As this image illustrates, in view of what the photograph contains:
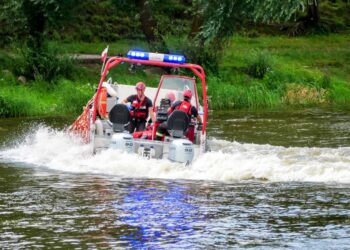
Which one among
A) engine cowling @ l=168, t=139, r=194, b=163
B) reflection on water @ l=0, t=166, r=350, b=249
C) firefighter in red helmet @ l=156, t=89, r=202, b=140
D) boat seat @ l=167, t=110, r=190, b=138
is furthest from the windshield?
reflection on water @ l=0, t=166, r=350, b=249

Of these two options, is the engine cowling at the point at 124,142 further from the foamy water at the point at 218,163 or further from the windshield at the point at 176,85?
the windshield at the point at 176,85

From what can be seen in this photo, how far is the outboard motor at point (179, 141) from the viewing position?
19812 millimetres

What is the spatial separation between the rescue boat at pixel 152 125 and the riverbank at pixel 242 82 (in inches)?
383

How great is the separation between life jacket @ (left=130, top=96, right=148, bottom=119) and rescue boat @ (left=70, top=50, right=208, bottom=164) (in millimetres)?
301

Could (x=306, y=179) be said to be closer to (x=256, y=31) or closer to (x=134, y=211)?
(x=134, y=211)

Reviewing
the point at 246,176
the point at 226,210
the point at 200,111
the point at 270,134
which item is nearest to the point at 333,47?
the point at 270,134

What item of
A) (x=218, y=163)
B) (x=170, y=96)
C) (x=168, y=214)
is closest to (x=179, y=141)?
(x=218, y=163)

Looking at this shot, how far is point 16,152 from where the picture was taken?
76.2ft

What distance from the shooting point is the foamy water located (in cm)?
1925

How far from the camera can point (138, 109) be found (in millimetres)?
22078

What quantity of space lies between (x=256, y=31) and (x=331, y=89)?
48.7ft

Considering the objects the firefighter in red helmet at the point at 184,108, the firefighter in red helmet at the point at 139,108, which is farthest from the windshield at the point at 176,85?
the firefighter in red helmet at the point at 184,108

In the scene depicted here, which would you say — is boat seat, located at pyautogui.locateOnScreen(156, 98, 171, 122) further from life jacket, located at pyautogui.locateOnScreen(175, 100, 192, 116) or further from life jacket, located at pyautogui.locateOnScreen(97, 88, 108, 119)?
life jacket, located at pyautogui.locateOnScreen(97, 88, 108, 119)

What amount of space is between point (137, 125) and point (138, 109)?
0.42 metres
